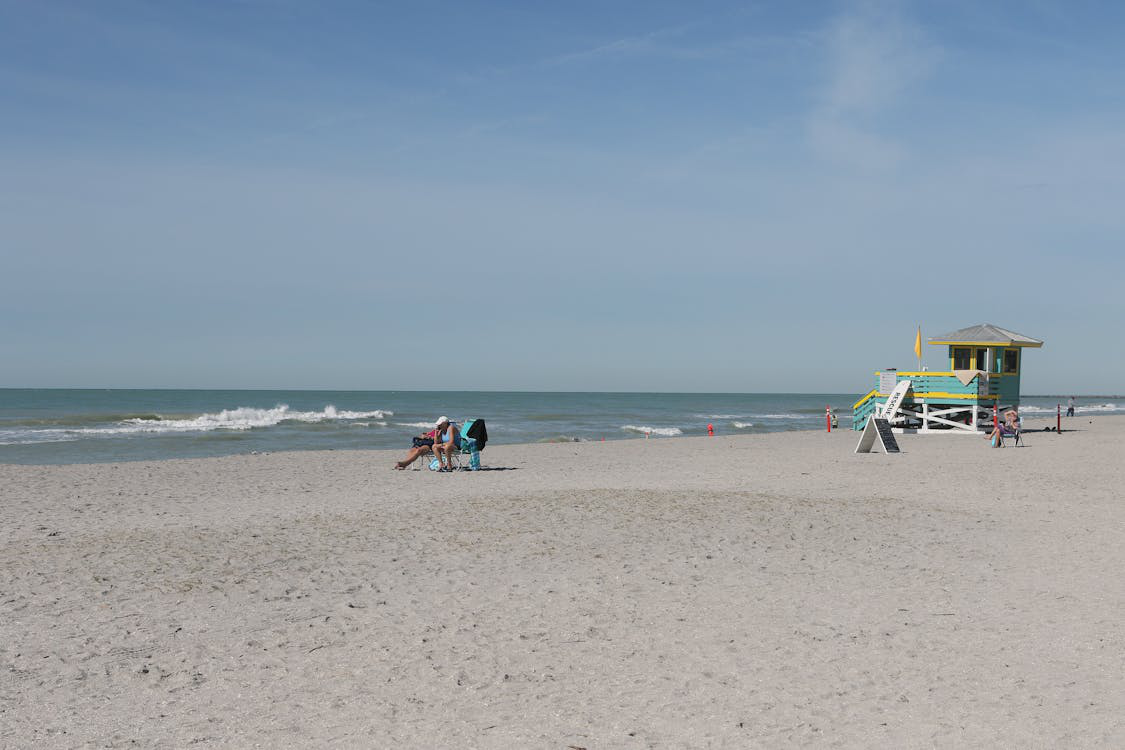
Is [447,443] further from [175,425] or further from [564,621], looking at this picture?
[175,425]

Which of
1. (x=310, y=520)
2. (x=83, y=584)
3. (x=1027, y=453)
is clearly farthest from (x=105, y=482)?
(x=1027, y=453)

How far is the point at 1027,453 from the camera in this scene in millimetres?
22797

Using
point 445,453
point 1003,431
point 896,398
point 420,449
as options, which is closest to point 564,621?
point 445,453

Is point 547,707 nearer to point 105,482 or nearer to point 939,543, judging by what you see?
point 939,543

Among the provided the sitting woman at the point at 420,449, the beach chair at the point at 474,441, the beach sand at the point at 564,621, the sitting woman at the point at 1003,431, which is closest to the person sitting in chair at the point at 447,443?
the beach chair at the point at 474,441

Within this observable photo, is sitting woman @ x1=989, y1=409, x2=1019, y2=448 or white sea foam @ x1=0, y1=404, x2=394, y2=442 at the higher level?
sitting woman @ x1=989, y1=409, x2=1019, y2=448

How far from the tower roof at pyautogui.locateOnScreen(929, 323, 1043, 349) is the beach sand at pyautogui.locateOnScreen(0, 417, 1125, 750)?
1816cm

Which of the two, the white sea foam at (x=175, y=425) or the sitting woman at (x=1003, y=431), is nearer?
the sitting woman at (x=1003, y=431)

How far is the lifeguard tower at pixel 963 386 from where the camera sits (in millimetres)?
30844

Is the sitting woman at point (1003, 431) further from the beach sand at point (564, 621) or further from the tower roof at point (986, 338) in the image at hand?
the beach sand at point (564, 621)

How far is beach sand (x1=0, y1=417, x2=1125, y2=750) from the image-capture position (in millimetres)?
4891

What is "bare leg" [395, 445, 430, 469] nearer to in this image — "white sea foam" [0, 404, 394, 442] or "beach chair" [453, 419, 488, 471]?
"beach chair" [453, 419, 488, 471]

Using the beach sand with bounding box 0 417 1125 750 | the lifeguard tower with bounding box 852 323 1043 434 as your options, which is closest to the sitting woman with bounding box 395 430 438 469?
the beach sand with bounding box 0 417 1125 750

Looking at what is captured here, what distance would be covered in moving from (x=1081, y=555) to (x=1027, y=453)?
14.9 m
